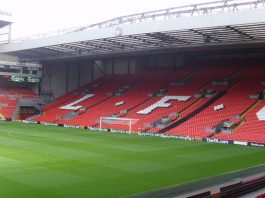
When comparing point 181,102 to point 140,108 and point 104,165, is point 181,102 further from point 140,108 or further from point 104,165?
point 104,165

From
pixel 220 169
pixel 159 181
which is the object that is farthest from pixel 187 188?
pixel 220 169

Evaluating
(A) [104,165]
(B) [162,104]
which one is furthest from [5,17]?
(A) [104,165]

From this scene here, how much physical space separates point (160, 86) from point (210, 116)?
1089 centimetres

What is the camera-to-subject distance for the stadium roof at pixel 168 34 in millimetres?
25641

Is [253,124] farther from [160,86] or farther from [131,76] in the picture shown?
[131,76]

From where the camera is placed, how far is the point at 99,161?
16938 mm

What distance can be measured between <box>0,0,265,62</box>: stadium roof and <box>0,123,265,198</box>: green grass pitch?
8.06m

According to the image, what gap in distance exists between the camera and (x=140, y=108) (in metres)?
37.6

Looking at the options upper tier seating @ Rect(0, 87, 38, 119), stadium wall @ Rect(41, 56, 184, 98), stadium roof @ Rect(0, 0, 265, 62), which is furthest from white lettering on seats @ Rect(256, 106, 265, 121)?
upper tier seating @ Rect(0, 87, 38, 119)

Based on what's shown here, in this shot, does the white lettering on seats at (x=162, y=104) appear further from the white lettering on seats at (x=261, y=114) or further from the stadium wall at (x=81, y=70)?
the stadium wall at (x=81, y=70)

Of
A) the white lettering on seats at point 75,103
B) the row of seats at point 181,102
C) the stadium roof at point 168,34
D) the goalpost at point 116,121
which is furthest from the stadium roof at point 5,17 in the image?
the goalpost at point 116,121

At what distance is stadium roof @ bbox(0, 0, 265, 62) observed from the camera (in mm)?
25641

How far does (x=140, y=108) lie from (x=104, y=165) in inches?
857

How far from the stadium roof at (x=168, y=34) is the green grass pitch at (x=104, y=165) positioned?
806 cm
